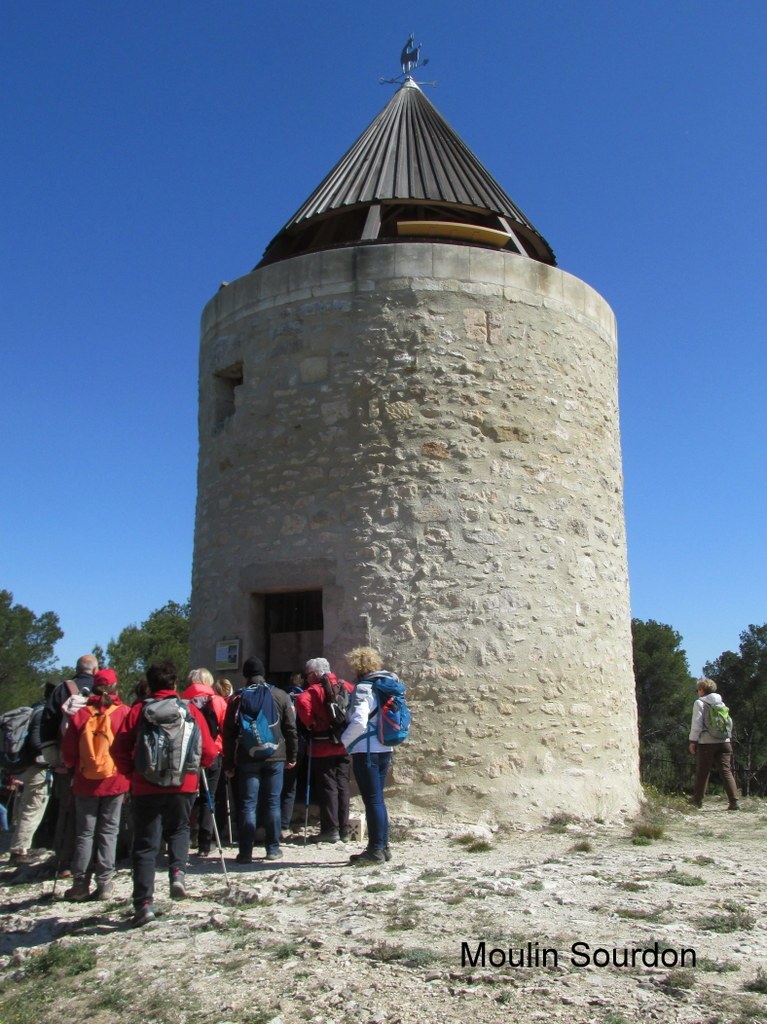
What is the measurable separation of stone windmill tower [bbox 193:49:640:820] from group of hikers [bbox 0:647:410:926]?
1117 millimetres

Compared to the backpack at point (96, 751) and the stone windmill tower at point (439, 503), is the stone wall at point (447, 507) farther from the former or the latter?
the backpack at point (96, 751)

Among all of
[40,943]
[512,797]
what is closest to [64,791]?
[40,943]

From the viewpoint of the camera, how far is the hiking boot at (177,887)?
546 cm

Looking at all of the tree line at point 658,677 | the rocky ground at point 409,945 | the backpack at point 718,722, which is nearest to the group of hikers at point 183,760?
the rocky ground at point 409,945

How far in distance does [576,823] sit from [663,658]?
18.7 meters

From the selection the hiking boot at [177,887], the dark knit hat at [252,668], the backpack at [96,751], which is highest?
the dark knit hat at [252,668]

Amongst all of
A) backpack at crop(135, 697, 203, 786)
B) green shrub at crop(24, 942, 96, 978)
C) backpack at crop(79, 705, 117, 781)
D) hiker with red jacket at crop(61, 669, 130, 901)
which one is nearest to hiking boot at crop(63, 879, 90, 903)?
hiker with red jacket at crop(61, 669, 130, 901)

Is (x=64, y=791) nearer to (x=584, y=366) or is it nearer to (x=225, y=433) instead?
(x=225, y=433)

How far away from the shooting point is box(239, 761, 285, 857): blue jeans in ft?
21.2

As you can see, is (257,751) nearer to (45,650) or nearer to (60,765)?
(60,765)

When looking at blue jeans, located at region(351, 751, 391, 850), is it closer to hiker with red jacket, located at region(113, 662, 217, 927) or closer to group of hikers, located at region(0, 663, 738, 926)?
group of hikers, located at region(0, 663, 738, 926)

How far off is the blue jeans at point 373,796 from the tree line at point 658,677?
14.6 meters

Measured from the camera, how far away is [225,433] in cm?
952

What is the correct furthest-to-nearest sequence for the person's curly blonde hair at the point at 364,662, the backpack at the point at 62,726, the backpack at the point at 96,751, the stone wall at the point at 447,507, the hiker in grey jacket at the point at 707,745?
the hiker in grey jacket at the point at 707,745, the stone wall at the point at 447,507, the person's curly blonde hair at the point at 364,662, the backpack at the point at 62,726, the backpack at the point at 96,751
